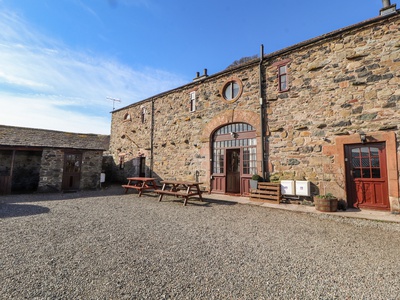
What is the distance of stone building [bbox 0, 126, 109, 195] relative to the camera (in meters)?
10.5

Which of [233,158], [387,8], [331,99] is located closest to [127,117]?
[233,158]

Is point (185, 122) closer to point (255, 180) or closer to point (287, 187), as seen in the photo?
point (255, 180)

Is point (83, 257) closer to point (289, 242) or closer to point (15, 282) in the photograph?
point (15, 282)

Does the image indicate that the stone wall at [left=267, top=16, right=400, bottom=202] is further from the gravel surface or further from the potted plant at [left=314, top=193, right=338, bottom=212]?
the gravel surface

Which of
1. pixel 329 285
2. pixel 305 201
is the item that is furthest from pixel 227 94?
pixel 329 285

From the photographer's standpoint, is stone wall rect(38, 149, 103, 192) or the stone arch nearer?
the stone arch

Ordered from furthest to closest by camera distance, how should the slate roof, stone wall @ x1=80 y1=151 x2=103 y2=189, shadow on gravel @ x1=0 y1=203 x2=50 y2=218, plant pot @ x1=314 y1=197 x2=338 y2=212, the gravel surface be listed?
stone wall @ x1=80 y1=151 x2=103 y2=189 < the slate roof < plant pot @ x1=314 y1=197 x2=338 y2=212 < shadow on gravel @ x1=0 y1=203 x2=50 y2=218 < the gravel surface

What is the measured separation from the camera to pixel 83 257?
10.2 ft

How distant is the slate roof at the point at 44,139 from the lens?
33.7ft

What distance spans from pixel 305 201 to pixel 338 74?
14.9 feet

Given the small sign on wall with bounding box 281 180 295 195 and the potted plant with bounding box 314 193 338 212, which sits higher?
the small sign on wall with bounding box 281 180 295 195

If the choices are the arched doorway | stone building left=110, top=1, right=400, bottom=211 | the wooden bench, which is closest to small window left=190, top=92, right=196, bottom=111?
stone building left=110, top=1, right=400, bottom=211

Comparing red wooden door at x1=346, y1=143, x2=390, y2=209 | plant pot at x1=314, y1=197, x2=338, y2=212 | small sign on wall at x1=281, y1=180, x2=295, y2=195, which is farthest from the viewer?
small sign on wall at x1=281, y1=180, x2=295, y2=195

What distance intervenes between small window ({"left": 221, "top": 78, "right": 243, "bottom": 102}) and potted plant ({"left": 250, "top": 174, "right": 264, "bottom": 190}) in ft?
12.2
